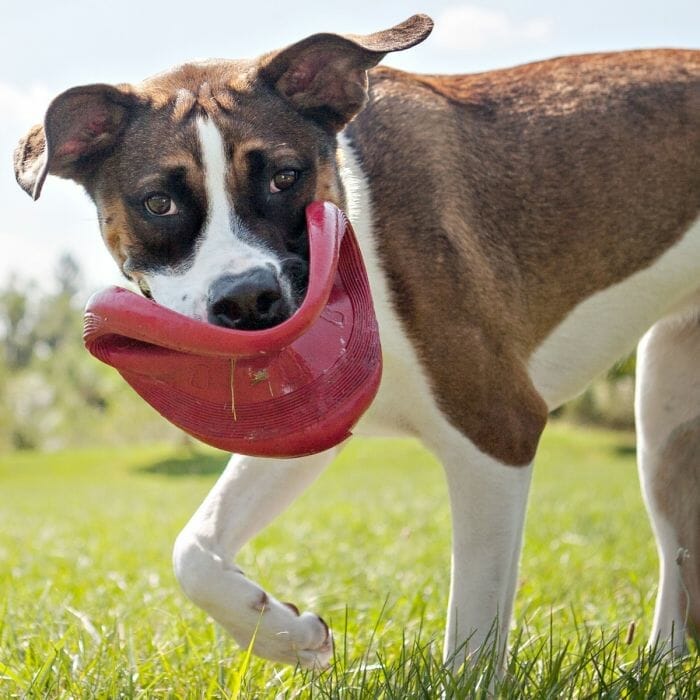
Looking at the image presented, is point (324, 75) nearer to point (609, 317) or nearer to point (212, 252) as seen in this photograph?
point (212, 252)

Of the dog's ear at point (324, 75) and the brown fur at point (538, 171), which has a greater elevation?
the dog's ear at point (324, 75)

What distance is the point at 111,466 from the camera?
33.2 m

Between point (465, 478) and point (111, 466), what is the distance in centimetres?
3133

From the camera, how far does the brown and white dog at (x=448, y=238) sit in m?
2.80

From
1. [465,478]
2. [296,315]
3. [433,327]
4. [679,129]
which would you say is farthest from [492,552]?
Result: [679,129]

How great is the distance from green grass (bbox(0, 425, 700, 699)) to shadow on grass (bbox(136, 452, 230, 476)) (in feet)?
64.6

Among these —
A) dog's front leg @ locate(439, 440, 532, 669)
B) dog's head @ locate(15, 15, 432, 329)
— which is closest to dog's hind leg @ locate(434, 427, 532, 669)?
dog's front leg @ locate(439, 440, 532, 669)

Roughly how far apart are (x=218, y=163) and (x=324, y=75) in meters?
0.55

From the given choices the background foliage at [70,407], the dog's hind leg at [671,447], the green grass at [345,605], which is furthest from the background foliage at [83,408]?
the dog's hind leg at [671,447]

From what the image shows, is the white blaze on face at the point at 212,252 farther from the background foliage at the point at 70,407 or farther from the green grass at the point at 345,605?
the background foliage at the point at 70,407

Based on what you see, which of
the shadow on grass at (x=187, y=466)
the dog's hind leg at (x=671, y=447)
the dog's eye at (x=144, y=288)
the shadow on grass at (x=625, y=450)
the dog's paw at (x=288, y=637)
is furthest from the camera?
the shadow on grass at (x=187, y=466)

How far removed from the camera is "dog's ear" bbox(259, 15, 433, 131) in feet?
9.87

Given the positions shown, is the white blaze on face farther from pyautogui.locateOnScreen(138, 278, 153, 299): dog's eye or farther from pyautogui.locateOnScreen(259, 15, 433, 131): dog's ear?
pyautogui.locateOnScreen(259, 15, 433, 131): dog's ear

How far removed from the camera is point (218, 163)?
273 centimetres
